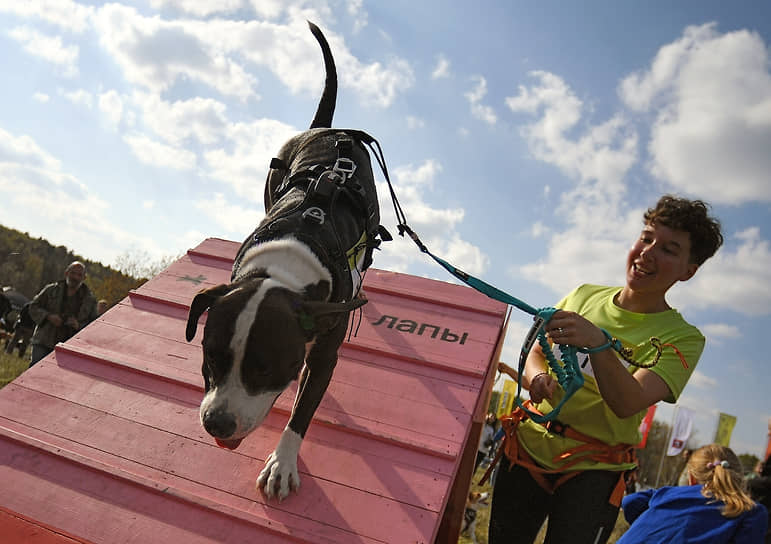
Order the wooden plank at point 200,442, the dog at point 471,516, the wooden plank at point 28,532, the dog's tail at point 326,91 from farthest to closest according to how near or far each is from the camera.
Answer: the dog at point 471,516
the dog's tail at point 326,91
the wooden plank at point 200,442
the wooden plank at point 28,532

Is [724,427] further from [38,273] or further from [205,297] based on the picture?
[38,273]

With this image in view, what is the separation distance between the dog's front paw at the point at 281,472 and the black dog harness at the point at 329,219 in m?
0.71

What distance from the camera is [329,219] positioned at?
9.02 ft

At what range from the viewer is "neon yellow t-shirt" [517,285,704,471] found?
2201 mm

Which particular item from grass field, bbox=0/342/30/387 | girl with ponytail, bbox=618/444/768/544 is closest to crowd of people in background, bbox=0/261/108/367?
grass field, bbox=0/342/30/387

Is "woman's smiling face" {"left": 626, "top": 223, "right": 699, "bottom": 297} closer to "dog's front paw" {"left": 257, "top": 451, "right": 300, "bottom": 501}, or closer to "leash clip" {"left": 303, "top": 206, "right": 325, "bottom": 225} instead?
"leash clip" {"left": 303, "top": 206, "right": 325, "bottom": 225}

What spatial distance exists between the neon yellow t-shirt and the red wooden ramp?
0.44 m

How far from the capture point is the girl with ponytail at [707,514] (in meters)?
2.95

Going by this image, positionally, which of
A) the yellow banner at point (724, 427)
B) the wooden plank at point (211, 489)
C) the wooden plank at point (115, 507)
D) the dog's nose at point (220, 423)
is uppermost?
the yellow banner at point (724, 427)

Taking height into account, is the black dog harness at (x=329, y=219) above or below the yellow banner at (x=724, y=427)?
below

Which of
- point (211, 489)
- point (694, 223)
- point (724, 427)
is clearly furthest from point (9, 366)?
point (724, 427)

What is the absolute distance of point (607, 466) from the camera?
231 cm

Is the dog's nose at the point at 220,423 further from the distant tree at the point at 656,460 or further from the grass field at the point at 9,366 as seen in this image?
the distant tree at the point at 656,460

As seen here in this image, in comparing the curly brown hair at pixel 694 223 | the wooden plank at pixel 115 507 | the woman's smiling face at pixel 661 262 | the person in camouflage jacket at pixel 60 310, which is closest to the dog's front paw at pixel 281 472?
the wooden plank at pixel 115 507
